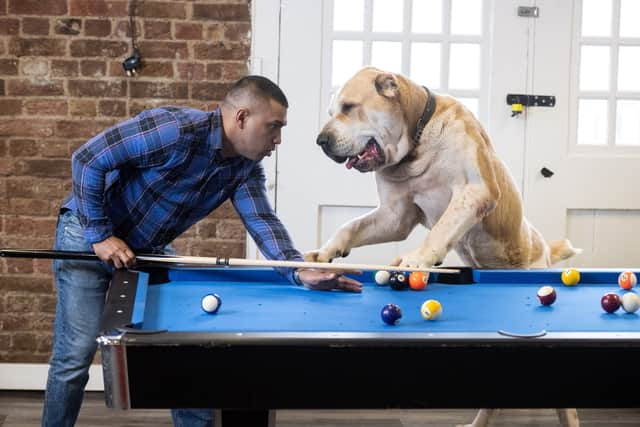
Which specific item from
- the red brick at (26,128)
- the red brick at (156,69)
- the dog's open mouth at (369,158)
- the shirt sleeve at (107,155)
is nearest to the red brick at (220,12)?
the red brick at (156,69)

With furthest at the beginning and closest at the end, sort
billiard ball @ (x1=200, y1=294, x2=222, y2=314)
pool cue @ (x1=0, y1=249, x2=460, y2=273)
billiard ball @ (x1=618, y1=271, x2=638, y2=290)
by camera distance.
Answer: billiard ball @ (x1=618, y1=271, x2=638, y2=290) → pool cue @ (x1=0, y1=249, x2=460, y2=273) → billiard ball @ (x1=200, y1=294, x2=222, y2=314)

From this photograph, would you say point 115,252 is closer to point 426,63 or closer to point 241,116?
point 241,116

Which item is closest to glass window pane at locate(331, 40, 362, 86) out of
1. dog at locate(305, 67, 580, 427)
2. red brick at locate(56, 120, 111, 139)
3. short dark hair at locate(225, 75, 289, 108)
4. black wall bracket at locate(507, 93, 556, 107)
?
black wall bracket at locate(507, 93, 556, 107)

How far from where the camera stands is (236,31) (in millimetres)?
3586

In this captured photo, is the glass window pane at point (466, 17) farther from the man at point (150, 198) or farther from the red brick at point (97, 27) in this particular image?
the red brick at point (97, 27)

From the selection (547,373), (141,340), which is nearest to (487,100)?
(547,373)

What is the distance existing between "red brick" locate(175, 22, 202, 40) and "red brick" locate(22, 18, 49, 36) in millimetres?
579

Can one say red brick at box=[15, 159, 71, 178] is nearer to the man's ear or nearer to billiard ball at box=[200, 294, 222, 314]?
the man's ear

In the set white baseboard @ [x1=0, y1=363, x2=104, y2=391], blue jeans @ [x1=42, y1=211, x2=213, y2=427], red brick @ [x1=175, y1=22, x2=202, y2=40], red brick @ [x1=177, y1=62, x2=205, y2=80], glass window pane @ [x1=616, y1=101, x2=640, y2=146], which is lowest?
white baseboard @ [x1=0, y1=363, x2=104, y2=391]

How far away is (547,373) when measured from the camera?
1493 millimetres

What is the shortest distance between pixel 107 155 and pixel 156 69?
1331mm

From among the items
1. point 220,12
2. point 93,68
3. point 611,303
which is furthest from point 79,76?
point 611,303

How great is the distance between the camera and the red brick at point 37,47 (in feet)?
11.8

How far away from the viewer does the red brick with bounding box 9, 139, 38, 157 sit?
3.62m
